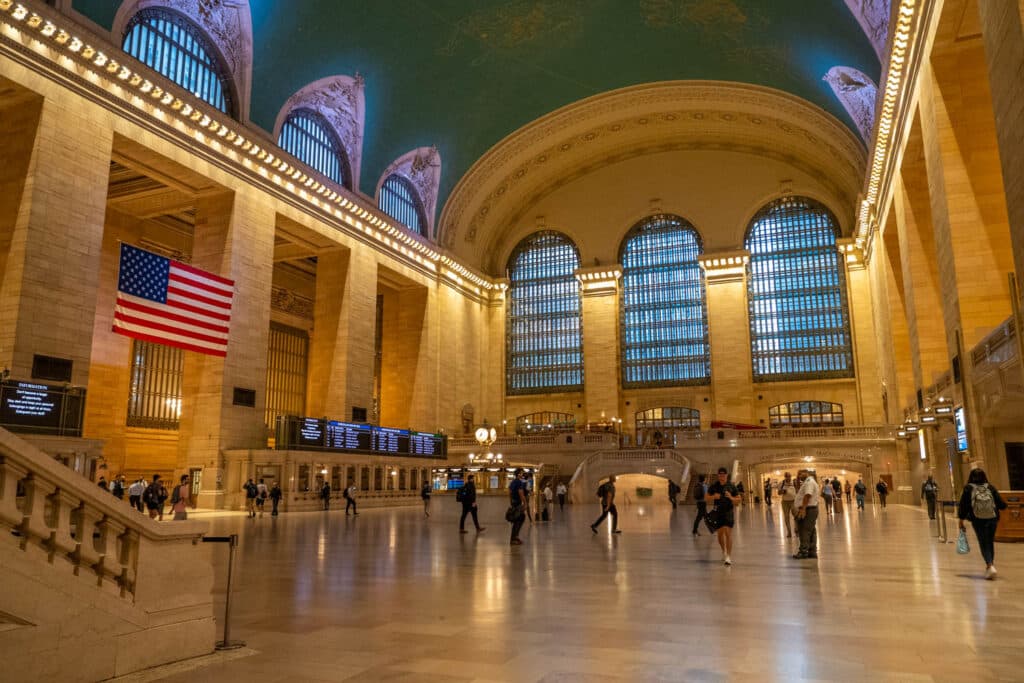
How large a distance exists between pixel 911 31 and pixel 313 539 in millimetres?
A: 17181

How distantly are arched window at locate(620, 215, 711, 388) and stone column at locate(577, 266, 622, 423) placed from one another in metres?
1.03

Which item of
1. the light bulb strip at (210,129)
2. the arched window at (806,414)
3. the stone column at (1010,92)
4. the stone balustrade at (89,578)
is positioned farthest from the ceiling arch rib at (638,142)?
the stone balustrade at (89,578)

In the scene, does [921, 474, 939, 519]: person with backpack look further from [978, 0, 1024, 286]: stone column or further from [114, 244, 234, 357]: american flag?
[114, 244, 234, 357]: american flag

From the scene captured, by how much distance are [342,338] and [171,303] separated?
9.58 metres

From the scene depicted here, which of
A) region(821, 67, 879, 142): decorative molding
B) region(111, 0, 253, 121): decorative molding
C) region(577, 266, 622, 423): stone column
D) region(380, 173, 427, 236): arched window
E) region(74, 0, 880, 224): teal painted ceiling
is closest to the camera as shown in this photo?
region(111, 0, 253, 121): decorative molding

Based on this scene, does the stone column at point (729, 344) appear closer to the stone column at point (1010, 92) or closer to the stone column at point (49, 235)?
the stone column at point (1010, 92)

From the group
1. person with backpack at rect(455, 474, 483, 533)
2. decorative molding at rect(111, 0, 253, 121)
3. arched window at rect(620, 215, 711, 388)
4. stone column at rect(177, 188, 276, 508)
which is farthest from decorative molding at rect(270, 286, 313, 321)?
person with backpack at rect(455, 474, 483, 533)

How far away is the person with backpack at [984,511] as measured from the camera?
23.6ft

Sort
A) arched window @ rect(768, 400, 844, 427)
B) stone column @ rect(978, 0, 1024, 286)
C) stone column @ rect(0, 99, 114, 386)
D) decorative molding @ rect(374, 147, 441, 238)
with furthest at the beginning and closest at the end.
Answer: arched window @ rect(768, 400, 844, 427) < decorative molding @ rect(374, 147, 441, 238) < stone column @ rect(0, 99, 114, 386) < stone column @ rect(978, 0, 1024, 286)

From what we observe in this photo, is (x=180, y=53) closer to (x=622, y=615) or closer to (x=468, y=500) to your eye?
(x=468, y=500)

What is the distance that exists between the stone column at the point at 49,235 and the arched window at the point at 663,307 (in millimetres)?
28497

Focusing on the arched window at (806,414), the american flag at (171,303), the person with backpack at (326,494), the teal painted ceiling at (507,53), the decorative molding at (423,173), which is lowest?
the person with backpack at (326,494)

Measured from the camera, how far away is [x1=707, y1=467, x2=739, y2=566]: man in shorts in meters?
8.20

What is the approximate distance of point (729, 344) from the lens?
3809 cm
